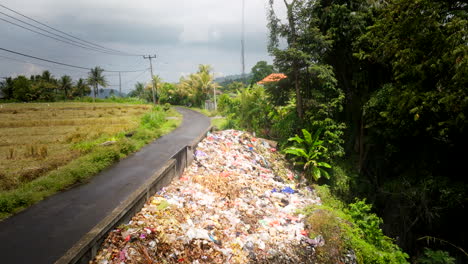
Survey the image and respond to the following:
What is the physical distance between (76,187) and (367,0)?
11141 mm

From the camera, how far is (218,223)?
540 cm

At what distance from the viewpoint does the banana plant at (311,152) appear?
30.7 feet

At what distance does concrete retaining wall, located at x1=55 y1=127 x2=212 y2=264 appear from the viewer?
342 cm

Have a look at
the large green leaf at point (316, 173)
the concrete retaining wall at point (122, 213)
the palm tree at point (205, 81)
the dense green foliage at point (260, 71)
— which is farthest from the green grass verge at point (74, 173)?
the dense green foliage at point (260, 71)

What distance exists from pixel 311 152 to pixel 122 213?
7.17 m

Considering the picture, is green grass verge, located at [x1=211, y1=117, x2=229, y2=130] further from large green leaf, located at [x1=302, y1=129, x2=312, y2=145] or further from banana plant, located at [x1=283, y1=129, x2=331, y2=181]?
large green leaf, located at [x1=302, y1=129, x2=312, y2=145]

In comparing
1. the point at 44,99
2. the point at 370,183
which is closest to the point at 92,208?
the point at 370,183

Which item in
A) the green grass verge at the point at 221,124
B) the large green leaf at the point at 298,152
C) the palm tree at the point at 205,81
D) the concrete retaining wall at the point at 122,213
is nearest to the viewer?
the concrete retaining wall at the point at 122,213

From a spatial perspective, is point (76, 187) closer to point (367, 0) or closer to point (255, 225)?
point (255, 225)

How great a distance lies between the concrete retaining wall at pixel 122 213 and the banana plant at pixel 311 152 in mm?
4484

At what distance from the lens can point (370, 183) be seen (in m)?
10.2

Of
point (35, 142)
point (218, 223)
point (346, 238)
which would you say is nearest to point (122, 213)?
point (218, 223)

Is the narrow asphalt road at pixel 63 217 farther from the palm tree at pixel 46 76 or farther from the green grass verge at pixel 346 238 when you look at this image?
the palm tree at pixel 46 76

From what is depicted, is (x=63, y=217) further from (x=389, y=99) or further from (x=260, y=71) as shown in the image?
(x=260, y=71)
